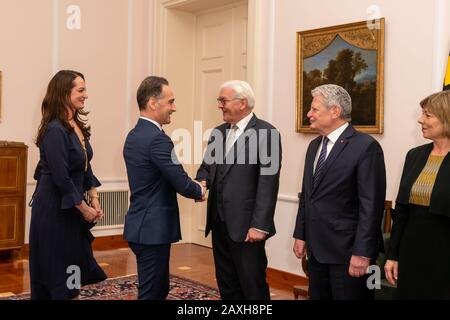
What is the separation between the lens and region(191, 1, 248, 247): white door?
627 centimetres

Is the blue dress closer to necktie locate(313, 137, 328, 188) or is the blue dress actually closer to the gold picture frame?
necktie locate(313, 137, 328, 188)

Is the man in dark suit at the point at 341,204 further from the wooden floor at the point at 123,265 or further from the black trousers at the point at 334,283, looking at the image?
the wooden floor at the point at 123,265

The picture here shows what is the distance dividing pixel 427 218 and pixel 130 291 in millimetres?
2771

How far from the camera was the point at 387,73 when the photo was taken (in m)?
4.34

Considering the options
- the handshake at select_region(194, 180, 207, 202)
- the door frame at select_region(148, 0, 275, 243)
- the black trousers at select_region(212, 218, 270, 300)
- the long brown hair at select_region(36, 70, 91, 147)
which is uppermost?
the door frame at select_region(148, 0, 275, 243)

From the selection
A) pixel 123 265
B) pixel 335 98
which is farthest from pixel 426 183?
pixel 123 265

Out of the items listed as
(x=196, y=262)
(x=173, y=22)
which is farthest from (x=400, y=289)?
(x=173, y=22)

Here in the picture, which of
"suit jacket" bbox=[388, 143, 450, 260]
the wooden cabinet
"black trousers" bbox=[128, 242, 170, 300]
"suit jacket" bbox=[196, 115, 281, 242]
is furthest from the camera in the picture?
the wooden cabinet

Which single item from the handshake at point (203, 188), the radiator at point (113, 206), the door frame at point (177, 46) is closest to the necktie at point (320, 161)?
the handshake at point (203, 188)

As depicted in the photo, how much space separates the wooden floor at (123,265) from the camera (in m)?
4.85

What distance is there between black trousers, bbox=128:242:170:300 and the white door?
348 centimetres

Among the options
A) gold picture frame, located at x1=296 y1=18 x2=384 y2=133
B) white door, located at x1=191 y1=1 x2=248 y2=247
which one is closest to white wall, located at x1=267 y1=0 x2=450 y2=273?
gold picture frame, located at x1=296 y1=18 x2=384 y2=133

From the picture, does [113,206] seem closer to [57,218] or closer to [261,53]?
[261,53]

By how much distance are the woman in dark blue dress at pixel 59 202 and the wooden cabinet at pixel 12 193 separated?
108 inches
